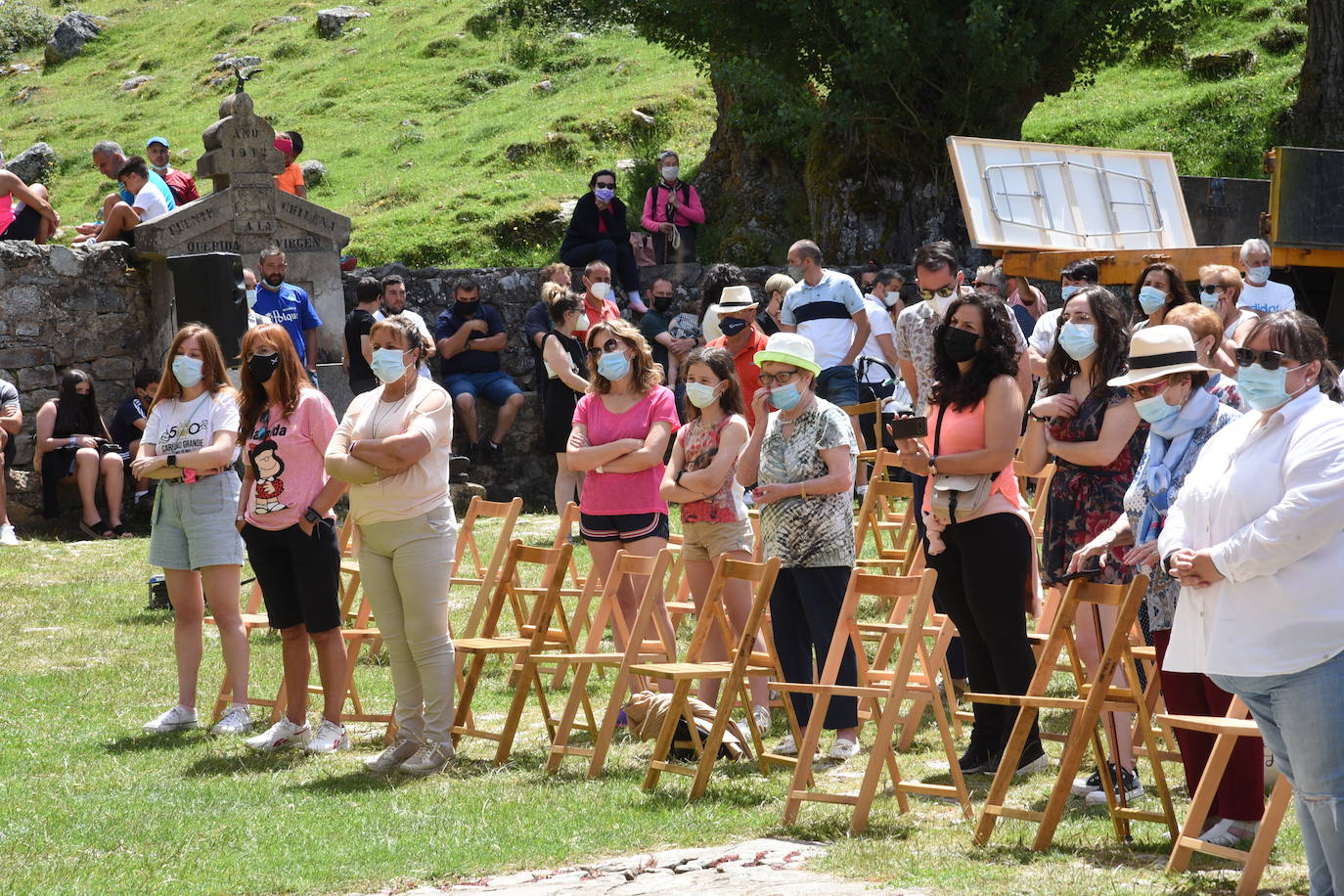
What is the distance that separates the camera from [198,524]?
7.37 meters

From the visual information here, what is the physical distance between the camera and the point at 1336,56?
19.4 m

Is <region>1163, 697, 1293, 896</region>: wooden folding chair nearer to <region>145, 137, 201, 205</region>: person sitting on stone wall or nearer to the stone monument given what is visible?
the stone monument

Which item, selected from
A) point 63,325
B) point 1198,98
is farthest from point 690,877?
point 1198,98

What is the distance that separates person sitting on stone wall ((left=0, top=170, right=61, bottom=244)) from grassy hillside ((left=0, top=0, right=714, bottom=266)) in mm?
7802

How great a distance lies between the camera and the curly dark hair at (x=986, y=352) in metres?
6.03

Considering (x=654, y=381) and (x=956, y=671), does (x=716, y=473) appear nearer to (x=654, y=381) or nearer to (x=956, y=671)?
(x=654, y=381)

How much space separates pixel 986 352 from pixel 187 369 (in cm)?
364

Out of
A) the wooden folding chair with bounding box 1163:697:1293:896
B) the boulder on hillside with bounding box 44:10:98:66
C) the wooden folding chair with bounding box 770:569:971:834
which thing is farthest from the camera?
the boulder on hillside with bounding box 44:10:98:66

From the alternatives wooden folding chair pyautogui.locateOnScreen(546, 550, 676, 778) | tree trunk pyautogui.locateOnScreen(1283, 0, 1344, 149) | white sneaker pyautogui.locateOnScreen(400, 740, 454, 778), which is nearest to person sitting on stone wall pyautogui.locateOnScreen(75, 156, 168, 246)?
wooden folding chair pyautogui.locateOnScreen(546, 550, 676, 778)

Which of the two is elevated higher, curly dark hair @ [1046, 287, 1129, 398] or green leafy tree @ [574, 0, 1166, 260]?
green leafy tree @ [574, 0, 1166, 260]

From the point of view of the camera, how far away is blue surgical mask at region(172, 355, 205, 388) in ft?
24.0

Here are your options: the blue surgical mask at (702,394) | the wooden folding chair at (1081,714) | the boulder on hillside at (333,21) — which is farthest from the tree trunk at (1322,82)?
the boulder on hillside at (333,21)

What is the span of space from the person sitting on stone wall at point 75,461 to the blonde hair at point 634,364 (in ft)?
23.3

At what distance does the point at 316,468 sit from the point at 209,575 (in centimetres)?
87
